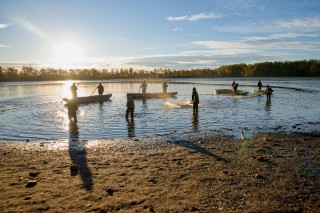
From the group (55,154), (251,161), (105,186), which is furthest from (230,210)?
(55,154)

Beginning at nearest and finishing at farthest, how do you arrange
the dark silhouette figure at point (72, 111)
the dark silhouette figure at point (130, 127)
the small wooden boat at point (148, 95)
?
the dark silhouette figure at point (130, 127), the dark silhouette figure at point (72, 111), the small wooden boat at point (148, 95)

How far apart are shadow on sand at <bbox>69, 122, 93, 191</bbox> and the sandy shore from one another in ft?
0.10

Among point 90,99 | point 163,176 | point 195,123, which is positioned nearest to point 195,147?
point 163,176

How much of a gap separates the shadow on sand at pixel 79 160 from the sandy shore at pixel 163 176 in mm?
31

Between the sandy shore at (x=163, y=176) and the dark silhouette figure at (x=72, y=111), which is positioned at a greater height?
the dark silhouette figure at (x=72, y=111)

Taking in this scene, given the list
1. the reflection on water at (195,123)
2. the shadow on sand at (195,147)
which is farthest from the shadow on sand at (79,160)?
the reflection on water at (195,123)

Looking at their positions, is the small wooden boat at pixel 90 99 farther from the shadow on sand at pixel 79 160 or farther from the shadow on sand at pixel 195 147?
the shadow on sand at pixel 195 147

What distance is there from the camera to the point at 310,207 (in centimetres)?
650

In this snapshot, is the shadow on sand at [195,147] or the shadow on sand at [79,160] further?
the shadow on sand at [195,147]

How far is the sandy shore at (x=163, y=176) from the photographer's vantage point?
675cm

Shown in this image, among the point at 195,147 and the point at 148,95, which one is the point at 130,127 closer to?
the point at 195,147

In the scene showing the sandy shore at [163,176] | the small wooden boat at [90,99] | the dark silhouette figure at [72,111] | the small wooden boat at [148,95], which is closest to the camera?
the sandy shore at [163,176]

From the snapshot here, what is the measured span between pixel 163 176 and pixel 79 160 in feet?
11.8

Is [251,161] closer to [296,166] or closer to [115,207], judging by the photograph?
[296,166]
